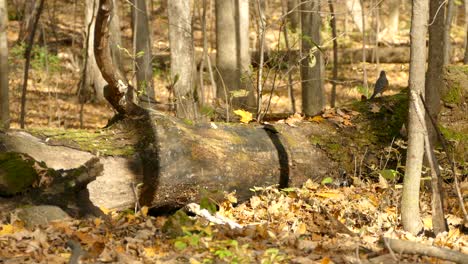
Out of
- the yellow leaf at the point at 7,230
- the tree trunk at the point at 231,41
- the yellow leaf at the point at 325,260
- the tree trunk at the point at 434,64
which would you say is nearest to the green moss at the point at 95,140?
the yellow leaf at the point at 7,230

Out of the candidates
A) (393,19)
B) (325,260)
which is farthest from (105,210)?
(393,19)

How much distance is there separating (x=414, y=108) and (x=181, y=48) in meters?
5.05

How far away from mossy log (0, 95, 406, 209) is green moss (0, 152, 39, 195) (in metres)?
0.37

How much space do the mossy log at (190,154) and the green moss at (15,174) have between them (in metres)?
0.37

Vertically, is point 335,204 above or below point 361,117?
below

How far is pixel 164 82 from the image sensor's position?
22125 millimetres

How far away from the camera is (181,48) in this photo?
33.0ft

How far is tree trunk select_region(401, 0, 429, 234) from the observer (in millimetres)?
5598

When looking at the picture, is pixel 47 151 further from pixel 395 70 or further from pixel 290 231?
pixel 395 70

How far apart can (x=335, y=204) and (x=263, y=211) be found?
765 mm

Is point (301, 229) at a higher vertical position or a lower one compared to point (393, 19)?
lower

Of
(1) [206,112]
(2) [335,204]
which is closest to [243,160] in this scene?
(2) [335,204]

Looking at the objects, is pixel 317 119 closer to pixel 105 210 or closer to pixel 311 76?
pixel 105 210

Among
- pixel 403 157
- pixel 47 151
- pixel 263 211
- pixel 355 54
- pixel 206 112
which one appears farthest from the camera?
pixel 355 54
